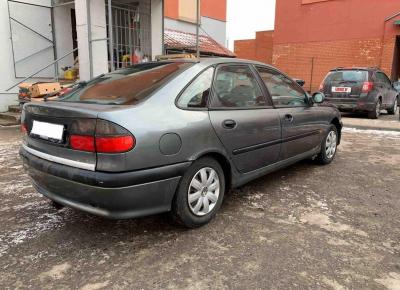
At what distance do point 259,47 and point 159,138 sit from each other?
26249 mm

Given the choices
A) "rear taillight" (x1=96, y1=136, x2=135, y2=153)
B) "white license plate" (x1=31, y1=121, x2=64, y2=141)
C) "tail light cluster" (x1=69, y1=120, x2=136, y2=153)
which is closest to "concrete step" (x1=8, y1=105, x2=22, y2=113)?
"white license plate" (x1=31, y1=121, x2=64, y2=141)

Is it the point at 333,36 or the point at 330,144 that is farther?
the point at 333,36

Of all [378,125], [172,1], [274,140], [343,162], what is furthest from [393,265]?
[172,1]

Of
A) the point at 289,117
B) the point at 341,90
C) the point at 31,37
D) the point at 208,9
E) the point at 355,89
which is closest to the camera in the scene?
the point at 289,117

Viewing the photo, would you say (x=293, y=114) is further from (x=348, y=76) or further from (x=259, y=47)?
(x=259, y=47)

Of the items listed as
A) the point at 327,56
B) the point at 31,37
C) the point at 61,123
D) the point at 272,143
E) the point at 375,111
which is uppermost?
the point at 327,56

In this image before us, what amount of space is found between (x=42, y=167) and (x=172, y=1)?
13.3m

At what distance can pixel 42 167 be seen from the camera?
2842 mm

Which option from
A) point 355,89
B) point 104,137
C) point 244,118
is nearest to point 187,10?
point 355,89

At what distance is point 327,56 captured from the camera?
20203 mm

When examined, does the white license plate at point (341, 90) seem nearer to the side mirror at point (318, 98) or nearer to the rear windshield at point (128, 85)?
the side mirror at point (318, 98)

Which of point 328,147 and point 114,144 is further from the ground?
point 114,144

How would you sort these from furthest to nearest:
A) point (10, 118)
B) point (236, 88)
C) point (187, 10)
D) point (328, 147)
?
point (187, 10) < point (10, 118) < point (328, 147) < point (236, 88)

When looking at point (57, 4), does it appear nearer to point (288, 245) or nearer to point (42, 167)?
point (42, 167)
